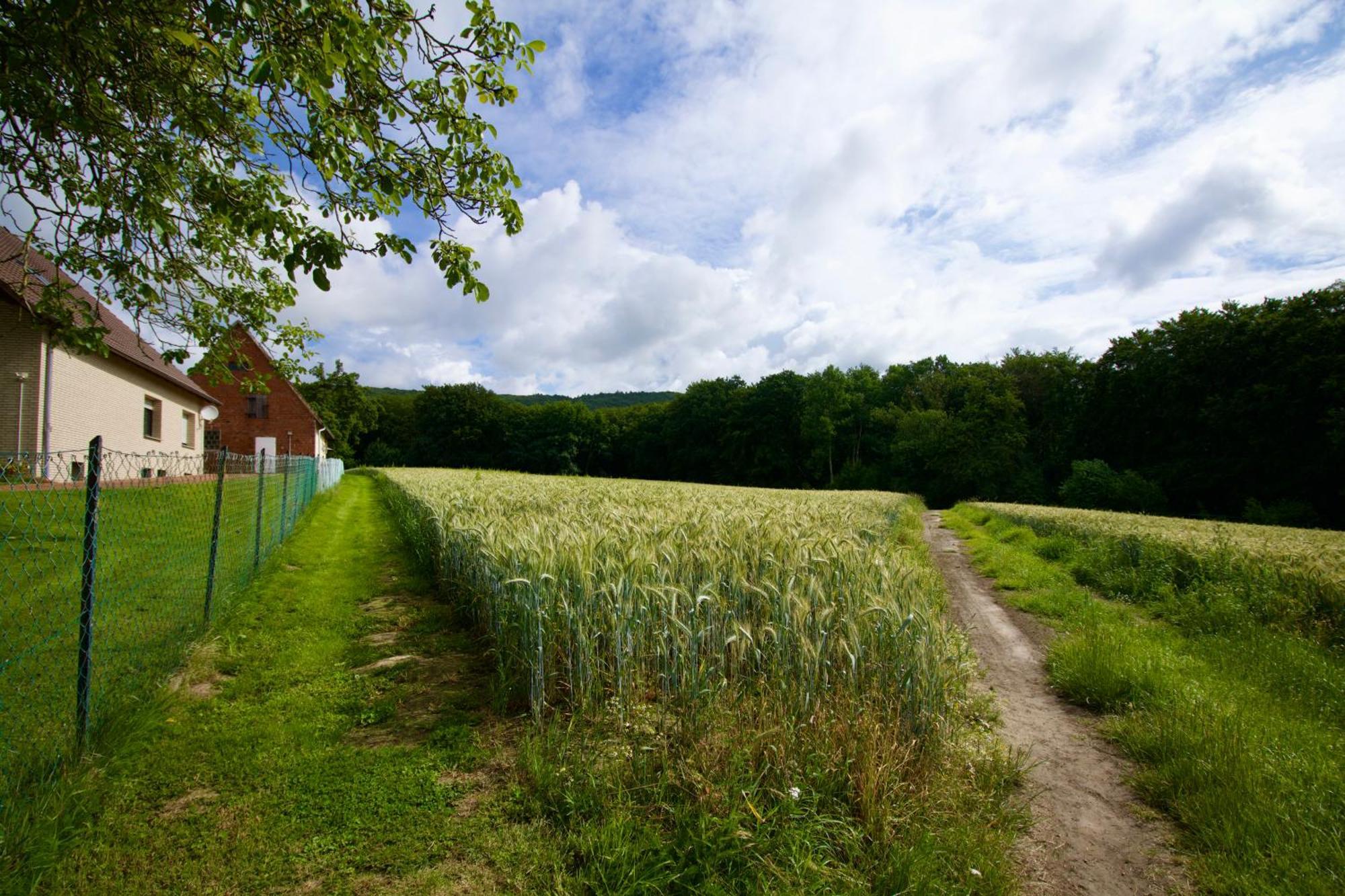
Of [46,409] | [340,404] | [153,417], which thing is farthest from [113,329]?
[340,404]

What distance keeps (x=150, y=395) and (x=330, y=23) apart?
26.8 meters

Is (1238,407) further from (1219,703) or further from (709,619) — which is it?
(709,619)

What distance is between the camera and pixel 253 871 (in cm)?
257

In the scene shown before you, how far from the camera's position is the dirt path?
2.94m

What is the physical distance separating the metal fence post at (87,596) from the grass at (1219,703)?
608 centimetres

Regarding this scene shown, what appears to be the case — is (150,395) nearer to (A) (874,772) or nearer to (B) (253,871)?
(B) (253,871)

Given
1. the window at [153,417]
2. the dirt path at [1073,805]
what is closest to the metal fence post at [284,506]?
the dirt path at [1073,805]

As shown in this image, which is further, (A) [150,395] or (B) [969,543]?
(A) [150,395]

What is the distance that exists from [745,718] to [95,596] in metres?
4.20

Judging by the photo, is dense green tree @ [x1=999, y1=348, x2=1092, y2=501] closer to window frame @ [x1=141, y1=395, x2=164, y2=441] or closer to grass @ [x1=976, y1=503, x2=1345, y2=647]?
grass @ [x1=976, y1=503, x2=1345, y2=647]

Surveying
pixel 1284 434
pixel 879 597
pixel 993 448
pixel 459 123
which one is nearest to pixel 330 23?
pixel 459 123

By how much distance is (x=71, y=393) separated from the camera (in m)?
17.2

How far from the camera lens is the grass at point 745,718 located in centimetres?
271

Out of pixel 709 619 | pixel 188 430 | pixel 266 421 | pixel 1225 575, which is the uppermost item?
pixel 266 421
